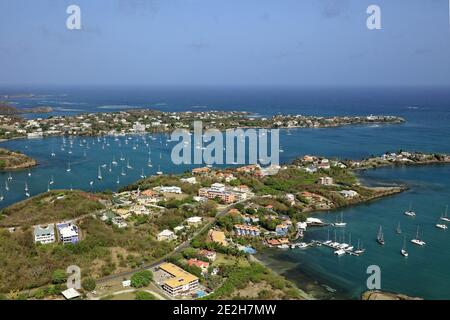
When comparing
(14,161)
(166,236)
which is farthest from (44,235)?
(14,161)

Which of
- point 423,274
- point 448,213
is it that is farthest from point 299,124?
point 423,274

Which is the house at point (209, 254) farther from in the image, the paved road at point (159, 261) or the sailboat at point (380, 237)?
the sailboat at point (380, 237)

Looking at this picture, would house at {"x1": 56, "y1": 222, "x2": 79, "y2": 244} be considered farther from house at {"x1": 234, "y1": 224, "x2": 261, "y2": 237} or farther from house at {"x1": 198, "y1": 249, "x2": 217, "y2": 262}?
house at {"x1": 234, "y1": 224, "x2": 261, "y2": 237}

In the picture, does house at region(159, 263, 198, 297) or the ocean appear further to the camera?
Result: the ocean

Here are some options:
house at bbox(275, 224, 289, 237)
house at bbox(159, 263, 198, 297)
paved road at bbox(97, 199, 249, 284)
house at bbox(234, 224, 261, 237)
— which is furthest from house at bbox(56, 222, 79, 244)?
house at bbox(275, 224, 289, 237)

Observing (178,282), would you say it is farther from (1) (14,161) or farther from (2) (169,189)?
(1) (14,161)
